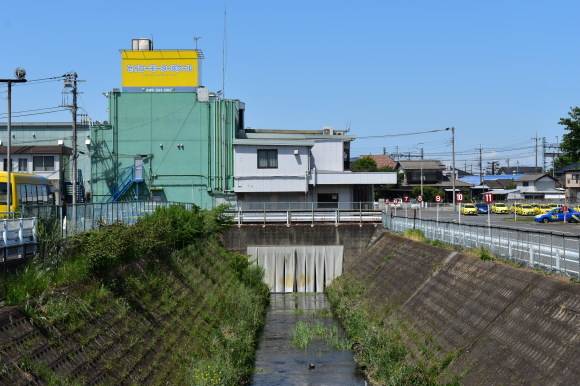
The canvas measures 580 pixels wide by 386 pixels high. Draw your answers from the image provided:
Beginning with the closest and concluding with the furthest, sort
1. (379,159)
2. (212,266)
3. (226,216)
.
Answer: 1. (212,266)
2. (226,216)
3. (379,159)

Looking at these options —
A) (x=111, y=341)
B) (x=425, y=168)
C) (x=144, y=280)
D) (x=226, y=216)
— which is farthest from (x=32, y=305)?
(x=425, y=168)

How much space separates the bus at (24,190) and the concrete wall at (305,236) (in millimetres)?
12770

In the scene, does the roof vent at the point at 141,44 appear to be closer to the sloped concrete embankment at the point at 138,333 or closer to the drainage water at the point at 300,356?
the drainage water at the point at 300,356

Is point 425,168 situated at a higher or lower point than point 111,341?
higher

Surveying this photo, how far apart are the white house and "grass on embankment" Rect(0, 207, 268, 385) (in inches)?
737

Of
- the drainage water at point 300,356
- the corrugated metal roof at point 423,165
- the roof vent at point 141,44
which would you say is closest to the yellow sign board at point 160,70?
the roof vent at point 141,44

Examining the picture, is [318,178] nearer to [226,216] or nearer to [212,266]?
[226,216]

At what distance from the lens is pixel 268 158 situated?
165ft

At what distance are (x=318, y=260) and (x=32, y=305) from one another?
98.7 feet

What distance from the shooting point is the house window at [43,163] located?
57.4 m

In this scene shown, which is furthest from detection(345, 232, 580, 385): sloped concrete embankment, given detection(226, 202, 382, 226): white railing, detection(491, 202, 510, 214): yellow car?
detection(491, 202, 510, 214): yellow car

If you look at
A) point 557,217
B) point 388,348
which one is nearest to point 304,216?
point 388,348

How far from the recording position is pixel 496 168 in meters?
175

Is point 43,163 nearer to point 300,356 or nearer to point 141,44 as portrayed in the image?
point 141,44
